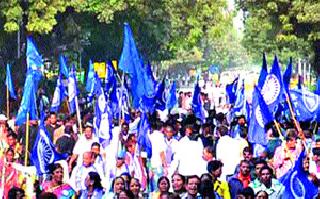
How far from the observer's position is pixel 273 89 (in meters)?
12.4

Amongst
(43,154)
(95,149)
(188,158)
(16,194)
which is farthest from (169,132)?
(16,194)

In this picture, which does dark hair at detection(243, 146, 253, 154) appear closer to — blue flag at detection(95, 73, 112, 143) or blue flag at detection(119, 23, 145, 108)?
blue flag at detection(95, 73, 112, 143)

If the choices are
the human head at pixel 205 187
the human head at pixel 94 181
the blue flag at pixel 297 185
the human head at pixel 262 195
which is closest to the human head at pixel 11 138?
the human head at pixel 94 181

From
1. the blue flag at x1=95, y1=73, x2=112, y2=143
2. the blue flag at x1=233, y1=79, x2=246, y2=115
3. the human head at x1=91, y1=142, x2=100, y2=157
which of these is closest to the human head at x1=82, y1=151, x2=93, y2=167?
the human head at x1=91, y1=142, x2=100, y2=157

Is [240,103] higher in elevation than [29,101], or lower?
higher

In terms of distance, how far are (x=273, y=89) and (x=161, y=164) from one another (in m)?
2.08

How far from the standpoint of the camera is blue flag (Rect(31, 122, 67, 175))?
1069 centimetres

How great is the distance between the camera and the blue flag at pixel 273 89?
12.2 m

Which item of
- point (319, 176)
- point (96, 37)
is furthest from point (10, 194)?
point (96, 37)

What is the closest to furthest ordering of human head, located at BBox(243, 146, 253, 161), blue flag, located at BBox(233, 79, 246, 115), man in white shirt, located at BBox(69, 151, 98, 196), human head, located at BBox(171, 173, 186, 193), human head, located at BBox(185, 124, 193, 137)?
human head, located at BBox(171, 173, 186, 193)
man in white shirt, located at BBox(69, 151, 98, 196)
human head, located at BBox(243, 146, 253, 161)
human head, located at BBox(185, 124, 193, 137)
blue flag, located at BBox(233, 79, 246, 115)

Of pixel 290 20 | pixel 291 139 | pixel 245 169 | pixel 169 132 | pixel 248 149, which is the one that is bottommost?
pixel 245 169

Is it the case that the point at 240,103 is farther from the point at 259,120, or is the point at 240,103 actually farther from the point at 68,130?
the point at 259,120

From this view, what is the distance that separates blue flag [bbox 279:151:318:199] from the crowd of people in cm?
7

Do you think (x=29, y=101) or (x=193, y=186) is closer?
(x=193, y=186)
